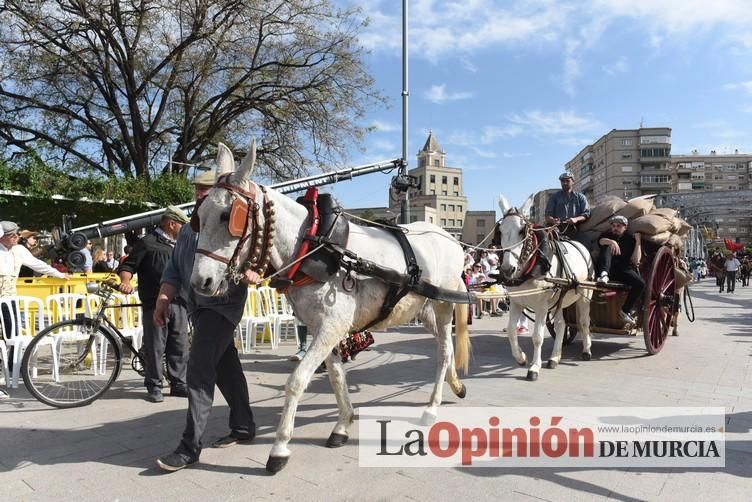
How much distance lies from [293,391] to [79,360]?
10.3 ft

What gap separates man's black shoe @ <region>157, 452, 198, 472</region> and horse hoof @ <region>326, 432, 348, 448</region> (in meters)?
0.95

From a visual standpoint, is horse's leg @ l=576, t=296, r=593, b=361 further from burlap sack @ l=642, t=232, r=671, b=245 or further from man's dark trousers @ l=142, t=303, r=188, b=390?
man's dark trousers @ l=142, t=303, r=188, b=390

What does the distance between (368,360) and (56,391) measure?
3.75 meters

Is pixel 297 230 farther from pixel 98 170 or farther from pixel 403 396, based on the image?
pixel 98 170

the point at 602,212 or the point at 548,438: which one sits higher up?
the point at 602,212

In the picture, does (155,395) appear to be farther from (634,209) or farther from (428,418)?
(634,209)

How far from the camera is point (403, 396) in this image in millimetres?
5188

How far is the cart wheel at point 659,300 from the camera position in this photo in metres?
7.02

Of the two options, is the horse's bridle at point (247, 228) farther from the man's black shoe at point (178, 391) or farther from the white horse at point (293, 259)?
the man's black shoe at point (178, 391)

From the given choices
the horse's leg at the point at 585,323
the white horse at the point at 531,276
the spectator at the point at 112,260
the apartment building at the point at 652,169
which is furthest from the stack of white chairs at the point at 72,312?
the apartment building at the point at 652,169

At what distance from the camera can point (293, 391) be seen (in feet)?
10.8

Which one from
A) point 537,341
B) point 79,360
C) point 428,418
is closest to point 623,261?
point 537,341

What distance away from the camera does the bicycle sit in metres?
4.91

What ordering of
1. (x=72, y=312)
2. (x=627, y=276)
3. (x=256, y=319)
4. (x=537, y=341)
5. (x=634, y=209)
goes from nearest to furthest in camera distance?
(x=537, y=341) < (x=72, y=312) < (x=627, y=276) < (x=634, y=209) < (x=256, y=319)
